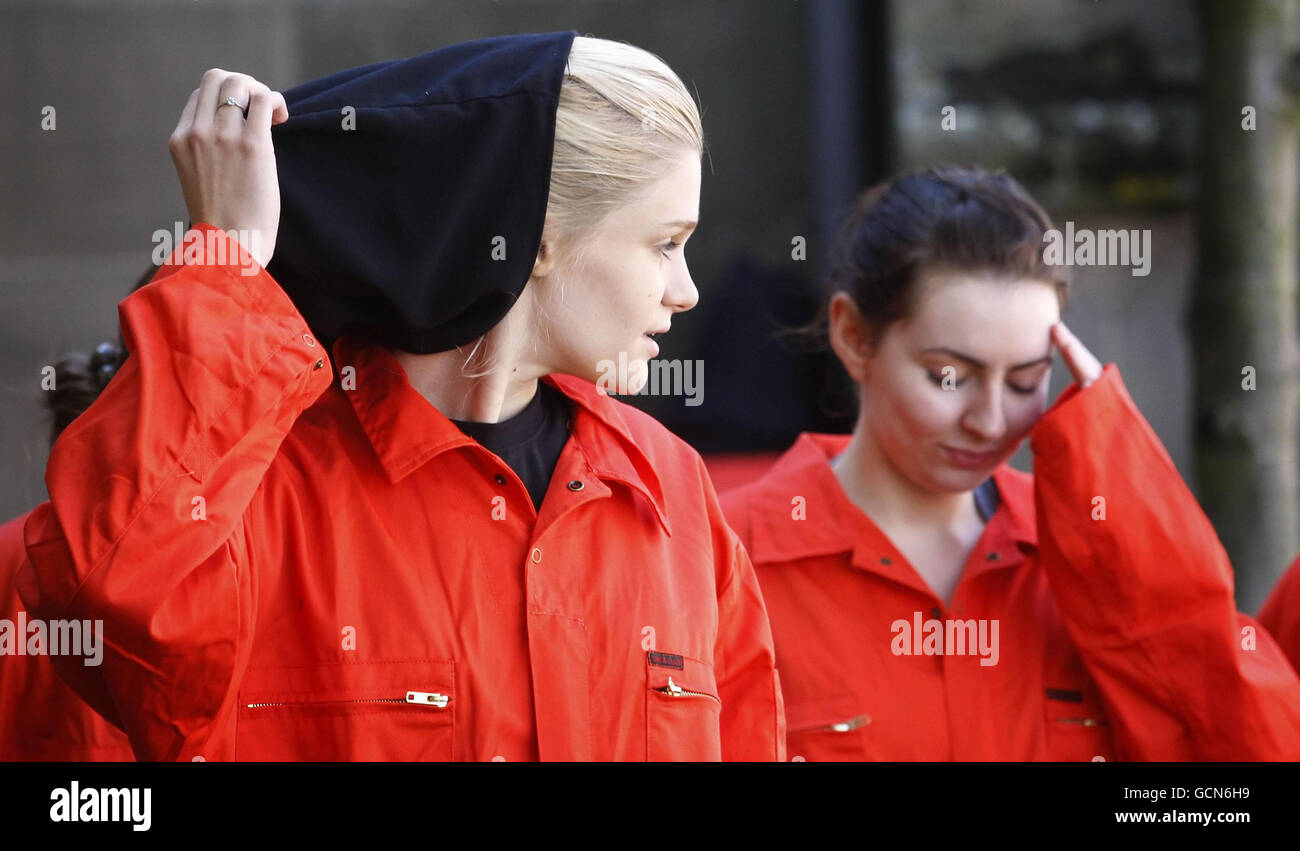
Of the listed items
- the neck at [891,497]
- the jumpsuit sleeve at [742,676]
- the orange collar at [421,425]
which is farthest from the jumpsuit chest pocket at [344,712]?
→ the neck at [891,497]

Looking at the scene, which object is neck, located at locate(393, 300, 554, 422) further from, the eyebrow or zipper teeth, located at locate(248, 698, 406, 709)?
the eyebrow

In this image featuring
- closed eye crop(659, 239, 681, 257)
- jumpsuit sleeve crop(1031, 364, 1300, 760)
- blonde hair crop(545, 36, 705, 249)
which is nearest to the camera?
blonde hair crop(545, 36, 705, 249)

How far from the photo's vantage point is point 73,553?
1.58 meters

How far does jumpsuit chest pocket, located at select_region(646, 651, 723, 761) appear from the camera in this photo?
190 cm

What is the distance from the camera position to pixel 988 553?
260 centimetres

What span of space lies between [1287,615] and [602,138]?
169 centimetres

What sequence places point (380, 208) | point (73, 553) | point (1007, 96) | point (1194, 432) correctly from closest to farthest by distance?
point (73, 553) → point (380, 208) → point (1194, 432) → point (1007, 96)

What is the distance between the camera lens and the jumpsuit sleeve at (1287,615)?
266 centimetres

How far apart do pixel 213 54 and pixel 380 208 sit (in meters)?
3.25

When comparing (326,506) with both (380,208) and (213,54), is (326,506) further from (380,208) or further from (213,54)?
(213,54)

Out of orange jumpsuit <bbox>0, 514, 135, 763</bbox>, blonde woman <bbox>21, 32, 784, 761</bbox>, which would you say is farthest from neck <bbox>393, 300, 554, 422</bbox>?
orange jumpsuit <bbox>0, 514, 135, 763</bbox>

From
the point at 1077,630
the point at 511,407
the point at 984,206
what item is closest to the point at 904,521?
the point at 1077,630

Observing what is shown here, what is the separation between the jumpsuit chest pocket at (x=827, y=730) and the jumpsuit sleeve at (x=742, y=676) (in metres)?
0.25

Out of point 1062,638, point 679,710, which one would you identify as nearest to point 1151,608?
point 1062,638
